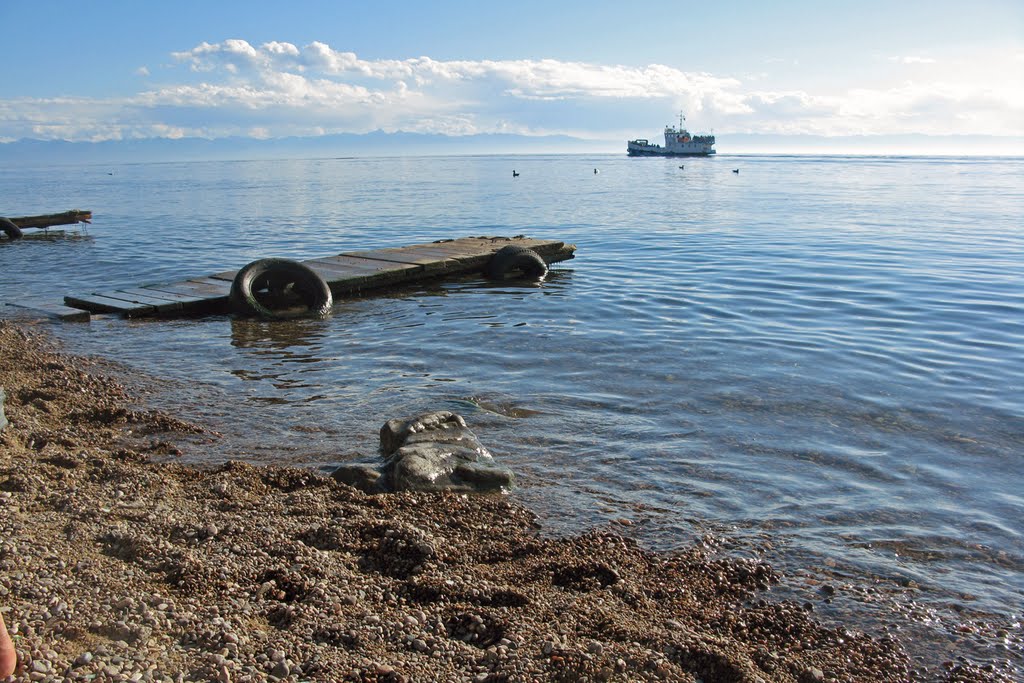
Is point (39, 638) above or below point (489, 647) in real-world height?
above

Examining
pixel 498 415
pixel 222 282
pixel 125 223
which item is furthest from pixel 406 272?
pixel 125 223

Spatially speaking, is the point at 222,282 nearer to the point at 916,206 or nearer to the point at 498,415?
the point at 498,415

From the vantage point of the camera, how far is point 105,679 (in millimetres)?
3146

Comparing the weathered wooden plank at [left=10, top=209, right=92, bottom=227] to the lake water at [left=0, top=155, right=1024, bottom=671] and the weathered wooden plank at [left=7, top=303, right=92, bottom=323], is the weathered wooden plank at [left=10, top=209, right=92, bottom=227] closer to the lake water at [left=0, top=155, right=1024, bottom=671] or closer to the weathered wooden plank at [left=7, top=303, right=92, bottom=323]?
the lake water at [left=0, top=155, right=1024, bottom=671]

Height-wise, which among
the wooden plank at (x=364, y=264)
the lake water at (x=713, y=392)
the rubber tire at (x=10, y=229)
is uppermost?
the rubber tire at (x=10, y=229)

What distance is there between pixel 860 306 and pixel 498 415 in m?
8.93

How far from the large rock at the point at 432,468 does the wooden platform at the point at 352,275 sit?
25.4 feet

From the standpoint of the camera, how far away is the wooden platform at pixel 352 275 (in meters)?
13.2

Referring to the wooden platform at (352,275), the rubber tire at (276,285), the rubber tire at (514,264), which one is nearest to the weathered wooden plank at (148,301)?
the wooden platform at (352,275)

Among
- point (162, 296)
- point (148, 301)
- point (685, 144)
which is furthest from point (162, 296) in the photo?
point (685, 144)

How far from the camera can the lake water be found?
18.5 ft

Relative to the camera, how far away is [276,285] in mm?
13867

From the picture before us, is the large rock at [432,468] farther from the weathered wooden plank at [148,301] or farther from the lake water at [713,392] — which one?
the weathered wooden plank at [148,301]

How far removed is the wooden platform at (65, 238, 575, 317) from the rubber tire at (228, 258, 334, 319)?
0.50 m
